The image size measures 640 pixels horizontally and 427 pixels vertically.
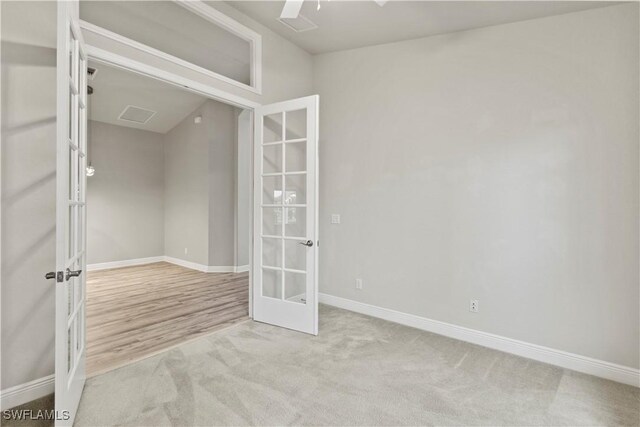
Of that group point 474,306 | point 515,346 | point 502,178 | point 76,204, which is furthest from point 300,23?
point 515,346

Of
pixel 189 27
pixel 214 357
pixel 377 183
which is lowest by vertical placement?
pixel 214 357

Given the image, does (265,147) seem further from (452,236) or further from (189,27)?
(452,236)

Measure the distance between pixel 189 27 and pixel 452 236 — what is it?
3052mm

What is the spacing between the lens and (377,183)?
366cm

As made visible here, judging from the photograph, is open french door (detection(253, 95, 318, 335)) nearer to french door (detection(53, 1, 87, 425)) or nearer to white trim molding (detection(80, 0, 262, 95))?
white trim molding (detection(80, 0, 262, 95))

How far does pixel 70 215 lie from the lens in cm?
187

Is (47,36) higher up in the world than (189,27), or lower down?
lower down

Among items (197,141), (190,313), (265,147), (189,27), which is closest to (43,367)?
(190,313)

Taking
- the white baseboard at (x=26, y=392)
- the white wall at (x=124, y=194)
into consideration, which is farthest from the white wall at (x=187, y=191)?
the white baseboard at (x=26, y=392)

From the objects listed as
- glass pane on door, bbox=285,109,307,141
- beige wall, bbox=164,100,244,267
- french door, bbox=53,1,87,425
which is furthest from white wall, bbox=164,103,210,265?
french door, bbox=53,1,87,425

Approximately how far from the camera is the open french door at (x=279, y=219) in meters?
3.30

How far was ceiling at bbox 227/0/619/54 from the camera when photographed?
265cm

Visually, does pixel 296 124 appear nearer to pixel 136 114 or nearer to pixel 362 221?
pixel 362 221

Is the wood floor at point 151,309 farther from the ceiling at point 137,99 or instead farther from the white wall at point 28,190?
the ceiling at point 137,99
